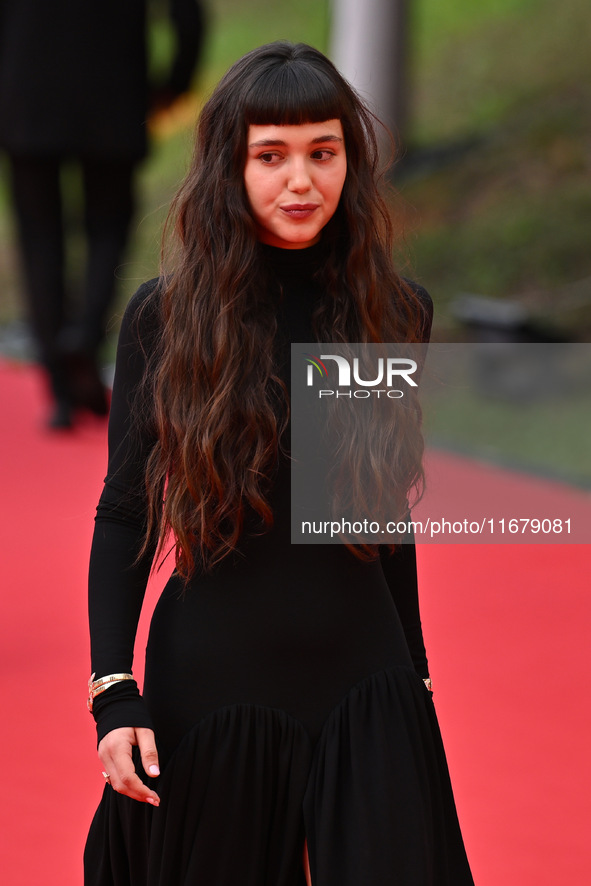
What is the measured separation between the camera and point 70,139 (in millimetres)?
5477

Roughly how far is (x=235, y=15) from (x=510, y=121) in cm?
287

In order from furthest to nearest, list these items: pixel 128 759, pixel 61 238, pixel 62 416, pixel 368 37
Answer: pixel 368 37, pixel 62 416, pixel 61 238, pixel 128 759

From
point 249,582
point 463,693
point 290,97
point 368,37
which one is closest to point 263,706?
point 249,582

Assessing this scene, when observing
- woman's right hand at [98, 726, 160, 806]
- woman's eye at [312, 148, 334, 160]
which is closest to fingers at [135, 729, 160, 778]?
woman's right hand at [98, 726, 160, 806]

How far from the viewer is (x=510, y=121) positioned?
35.4 feet

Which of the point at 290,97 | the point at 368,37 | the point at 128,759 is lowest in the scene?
the point at 128,759

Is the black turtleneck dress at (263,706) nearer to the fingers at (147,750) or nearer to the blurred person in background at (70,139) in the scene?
the fingers at (147,750)

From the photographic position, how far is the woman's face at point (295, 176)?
161cm

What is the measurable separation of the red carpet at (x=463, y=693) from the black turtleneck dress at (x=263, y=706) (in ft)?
3.03

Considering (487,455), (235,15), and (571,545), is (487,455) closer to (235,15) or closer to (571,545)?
(571,545)

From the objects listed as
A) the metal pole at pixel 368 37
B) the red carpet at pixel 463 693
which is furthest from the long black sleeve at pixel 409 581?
the metal pole at pixel 368 37

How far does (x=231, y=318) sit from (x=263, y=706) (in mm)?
489

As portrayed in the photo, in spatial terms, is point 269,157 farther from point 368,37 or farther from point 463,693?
point 368,37

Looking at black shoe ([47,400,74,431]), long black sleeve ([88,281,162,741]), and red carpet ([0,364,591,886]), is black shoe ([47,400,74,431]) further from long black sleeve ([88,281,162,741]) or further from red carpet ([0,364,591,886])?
long black sleeve ([88,281,162,741])
